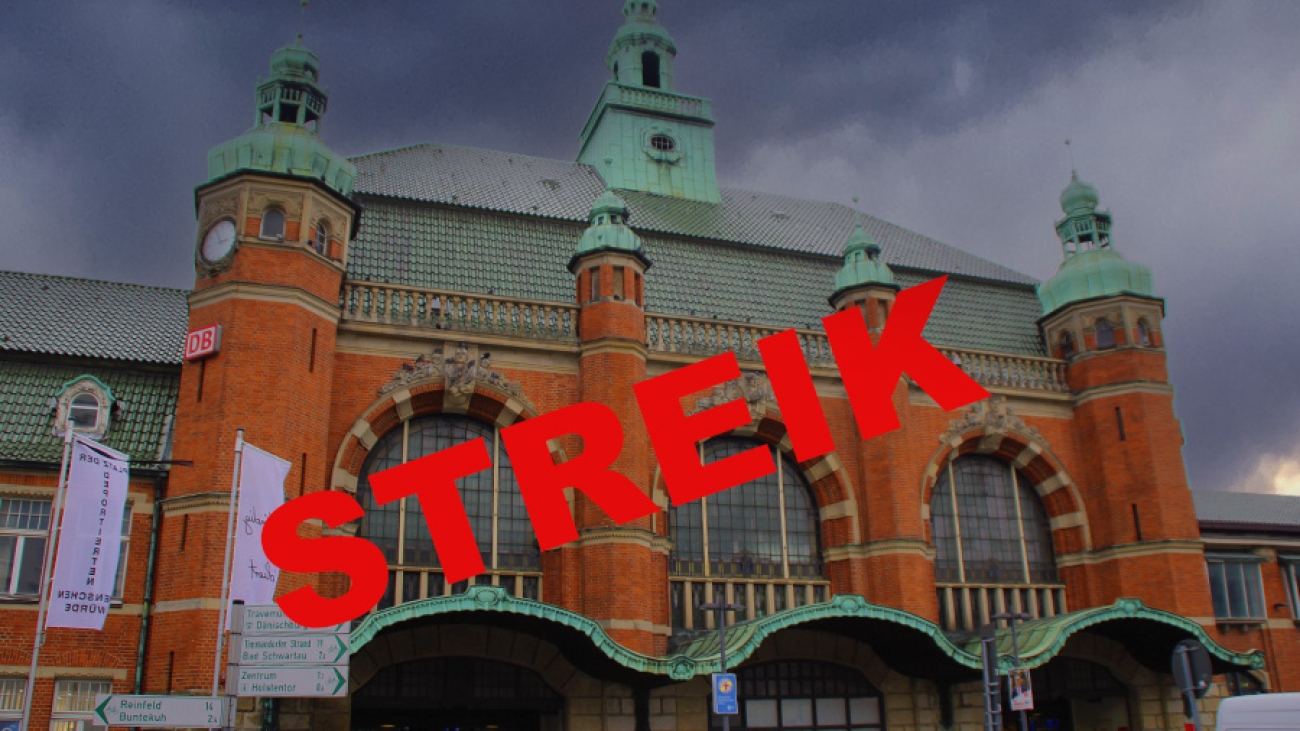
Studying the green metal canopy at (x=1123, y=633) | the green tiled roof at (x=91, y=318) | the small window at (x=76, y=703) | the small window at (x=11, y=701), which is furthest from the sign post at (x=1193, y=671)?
the green tiled roof at (x=91, y=318)

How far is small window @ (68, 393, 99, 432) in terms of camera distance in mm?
22163

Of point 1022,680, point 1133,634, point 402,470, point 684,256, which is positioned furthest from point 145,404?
point 1133,634

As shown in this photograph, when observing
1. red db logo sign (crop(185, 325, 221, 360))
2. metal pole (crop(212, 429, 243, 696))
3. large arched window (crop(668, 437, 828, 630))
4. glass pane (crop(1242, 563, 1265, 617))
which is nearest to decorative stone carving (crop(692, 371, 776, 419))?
large arched window (crop(668, 437, 828, 630))

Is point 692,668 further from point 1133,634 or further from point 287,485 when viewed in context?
point 1133,634

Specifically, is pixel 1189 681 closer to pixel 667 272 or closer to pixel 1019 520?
pixel 1019 520

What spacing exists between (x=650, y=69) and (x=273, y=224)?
68.2ft

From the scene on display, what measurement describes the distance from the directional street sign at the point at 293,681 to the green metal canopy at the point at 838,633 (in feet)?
13.2

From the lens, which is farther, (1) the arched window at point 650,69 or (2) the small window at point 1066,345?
(1) the arched window at point 650,69

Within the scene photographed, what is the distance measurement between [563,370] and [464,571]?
6.28 m

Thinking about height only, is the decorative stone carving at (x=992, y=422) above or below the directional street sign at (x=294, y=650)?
above

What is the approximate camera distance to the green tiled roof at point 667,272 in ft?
87.8

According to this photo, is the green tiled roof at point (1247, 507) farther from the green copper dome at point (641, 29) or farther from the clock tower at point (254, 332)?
the clock tower at point (254, 332)

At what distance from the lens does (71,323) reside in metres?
24.6

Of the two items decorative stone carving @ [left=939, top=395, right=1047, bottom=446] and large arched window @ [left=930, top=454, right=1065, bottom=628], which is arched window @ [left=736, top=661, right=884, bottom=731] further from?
decorative stone carving @ [left=939, top=395, right=1047, bottom=446]
